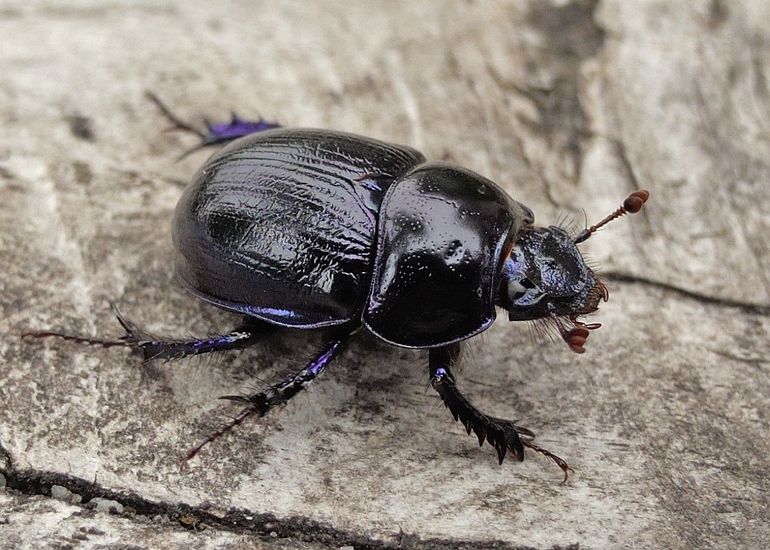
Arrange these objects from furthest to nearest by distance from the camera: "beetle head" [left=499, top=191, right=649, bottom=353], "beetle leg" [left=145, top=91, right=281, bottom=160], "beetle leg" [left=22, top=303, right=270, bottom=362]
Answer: "beetle leg" [left=145, top=91, right=281, bottom=160]
"beetle leg" [left=22, top=303, right=270, bottom=362]
"beetle head" [left=499, top=191, right=649, bottom=353]

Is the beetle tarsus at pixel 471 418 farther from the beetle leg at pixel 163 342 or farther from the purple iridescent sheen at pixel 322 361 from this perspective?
the beetle leg at pixel 163 342

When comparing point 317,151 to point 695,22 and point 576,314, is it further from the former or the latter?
point 695,22

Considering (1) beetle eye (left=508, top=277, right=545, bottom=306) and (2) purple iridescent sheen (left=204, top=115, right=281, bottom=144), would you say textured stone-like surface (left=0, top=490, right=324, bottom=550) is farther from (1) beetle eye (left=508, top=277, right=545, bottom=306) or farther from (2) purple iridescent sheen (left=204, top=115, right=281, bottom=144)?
(2) purple iridescent sheen (left=204, top=115, right=281, bottom=144)

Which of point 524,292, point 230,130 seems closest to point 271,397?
point 524,292

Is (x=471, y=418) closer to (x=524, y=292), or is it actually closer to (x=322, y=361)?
(x=524, y=292)

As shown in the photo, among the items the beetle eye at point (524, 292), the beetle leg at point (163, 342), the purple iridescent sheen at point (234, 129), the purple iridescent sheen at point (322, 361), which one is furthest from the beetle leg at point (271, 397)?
the purple iridescent sheen at point (234, 129)

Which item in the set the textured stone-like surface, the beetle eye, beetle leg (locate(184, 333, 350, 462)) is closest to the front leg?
the beetle eye
